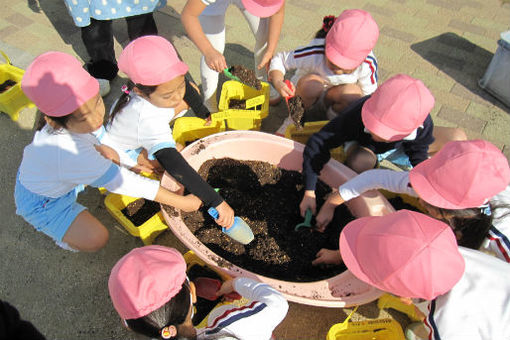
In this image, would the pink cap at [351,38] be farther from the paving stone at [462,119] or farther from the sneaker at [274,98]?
the paving stone at [462,119]

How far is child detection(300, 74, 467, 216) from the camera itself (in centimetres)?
157

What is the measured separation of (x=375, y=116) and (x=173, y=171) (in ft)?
3.27

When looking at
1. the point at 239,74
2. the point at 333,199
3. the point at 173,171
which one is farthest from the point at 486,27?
the point at 173,171

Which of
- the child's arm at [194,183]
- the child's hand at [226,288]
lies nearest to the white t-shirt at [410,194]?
Result: the child's arm at [194,183]

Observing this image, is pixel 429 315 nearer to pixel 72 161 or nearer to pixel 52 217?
pixel 72 161

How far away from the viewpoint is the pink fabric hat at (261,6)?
75.7 inches

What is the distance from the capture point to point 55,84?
1387 mm

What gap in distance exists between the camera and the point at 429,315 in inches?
54.5

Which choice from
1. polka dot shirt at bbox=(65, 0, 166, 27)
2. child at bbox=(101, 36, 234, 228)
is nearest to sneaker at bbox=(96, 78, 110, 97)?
polka dot shirt at bbox=(65, 0, 166, 27)

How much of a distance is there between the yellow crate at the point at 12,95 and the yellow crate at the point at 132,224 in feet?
4.13

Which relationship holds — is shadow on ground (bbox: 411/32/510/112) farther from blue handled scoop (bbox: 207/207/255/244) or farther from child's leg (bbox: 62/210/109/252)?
child's leg (bbox: 62/210/109/252)

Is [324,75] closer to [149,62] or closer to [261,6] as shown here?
[261,6]

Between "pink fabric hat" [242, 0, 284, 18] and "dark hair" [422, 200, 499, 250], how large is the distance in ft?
4.34

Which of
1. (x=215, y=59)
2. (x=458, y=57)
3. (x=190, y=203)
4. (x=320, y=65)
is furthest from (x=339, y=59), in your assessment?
(x=458, y=57)
